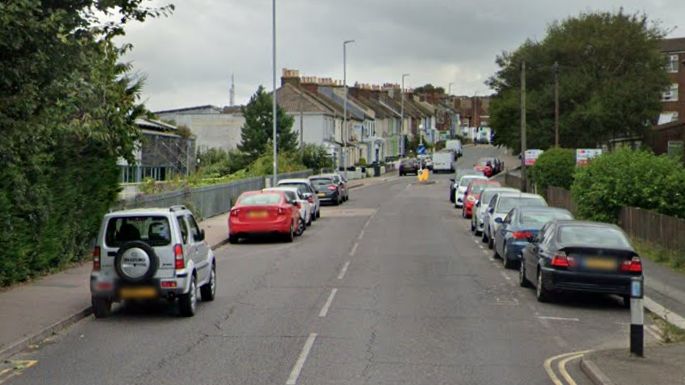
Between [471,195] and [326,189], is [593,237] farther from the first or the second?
[326,189]

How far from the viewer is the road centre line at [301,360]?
961 centimetres

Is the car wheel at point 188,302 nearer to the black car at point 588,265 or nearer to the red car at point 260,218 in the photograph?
A: the black car at point 588,265

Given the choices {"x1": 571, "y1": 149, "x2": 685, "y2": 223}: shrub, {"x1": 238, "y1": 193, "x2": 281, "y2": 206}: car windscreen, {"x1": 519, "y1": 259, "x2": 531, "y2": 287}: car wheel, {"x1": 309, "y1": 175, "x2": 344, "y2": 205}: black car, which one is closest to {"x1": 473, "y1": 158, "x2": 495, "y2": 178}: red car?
{"x1": 309, "y1": 175, "x2": 344, "y2": 205}: black car

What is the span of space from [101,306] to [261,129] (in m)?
55.8

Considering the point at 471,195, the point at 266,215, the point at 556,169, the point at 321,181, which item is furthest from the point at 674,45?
the point at 266,215

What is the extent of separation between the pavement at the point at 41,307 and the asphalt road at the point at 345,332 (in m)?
0.27

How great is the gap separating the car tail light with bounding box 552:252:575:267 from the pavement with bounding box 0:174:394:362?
25.1 feet

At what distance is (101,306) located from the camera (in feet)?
45.0

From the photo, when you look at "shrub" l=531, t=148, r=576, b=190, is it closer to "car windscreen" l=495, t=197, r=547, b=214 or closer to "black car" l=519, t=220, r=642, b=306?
"car windscreen" l=495, t=197, r=547, b=214

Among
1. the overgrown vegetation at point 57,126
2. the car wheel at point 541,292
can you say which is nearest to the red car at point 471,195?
the overgrown vegetation at point 57,126

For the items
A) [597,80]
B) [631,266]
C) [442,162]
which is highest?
[597,80]

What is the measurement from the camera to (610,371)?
9.97 m

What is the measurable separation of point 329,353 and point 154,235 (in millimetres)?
3977

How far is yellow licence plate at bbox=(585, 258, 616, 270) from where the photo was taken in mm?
15016
